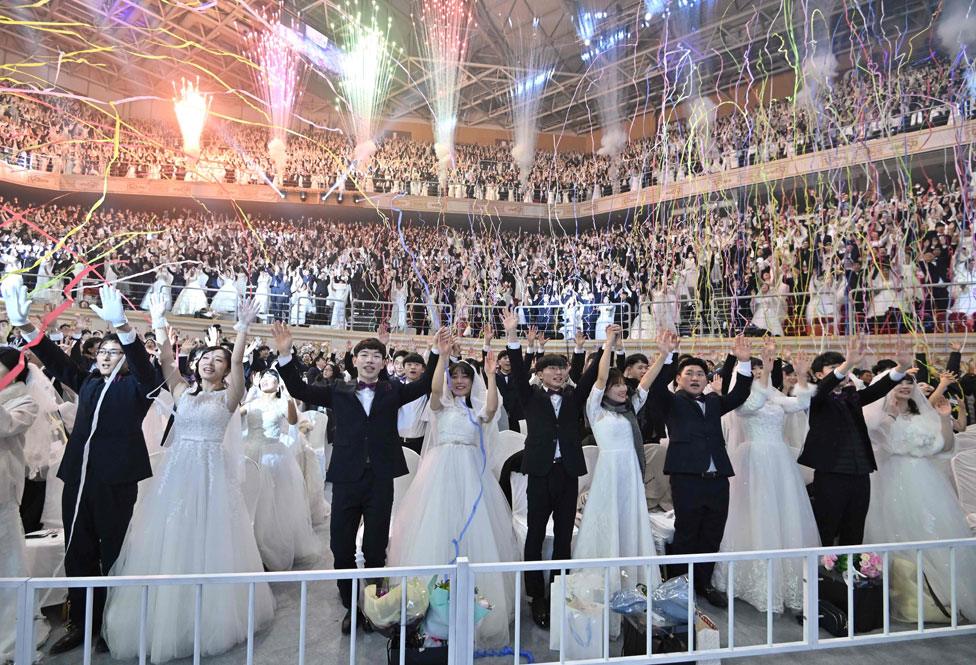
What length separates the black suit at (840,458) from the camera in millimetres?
4234

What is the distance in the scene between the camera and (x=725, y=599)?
409cm

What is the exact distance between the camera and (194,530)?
11.2ft

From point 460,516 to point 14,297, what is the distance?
8.28 feet

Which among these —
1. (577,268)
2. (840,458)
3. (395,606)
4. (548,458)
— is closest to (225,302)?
(577,268)

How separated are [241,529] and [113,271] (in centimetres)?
1542

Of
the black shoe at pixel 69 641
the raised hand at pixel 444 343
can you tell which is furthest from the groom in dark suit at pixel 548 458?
the black shoe at pixel 69 641

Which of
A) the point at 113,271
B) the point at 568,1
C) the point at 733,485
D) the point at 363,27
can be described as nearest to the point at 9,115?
the point at 113,271

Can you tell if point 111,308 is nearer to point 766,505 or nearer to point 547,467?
point 547,467

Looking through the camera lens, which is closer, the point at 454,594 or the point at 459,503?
the point at 454,594

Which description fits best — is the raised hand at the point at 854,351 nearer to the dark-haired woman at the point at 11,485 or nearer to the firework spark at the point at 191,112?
the dark-haired woman at the point at 11,485

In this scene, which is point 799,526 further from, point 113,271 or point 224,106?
point 224,106

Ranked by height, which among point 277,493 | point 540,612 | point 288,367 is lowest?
point 540,612

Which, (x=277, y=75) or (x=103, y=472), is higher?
(x=277, y=75)

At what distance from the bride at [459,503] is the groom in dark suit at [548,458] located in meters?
0.17
